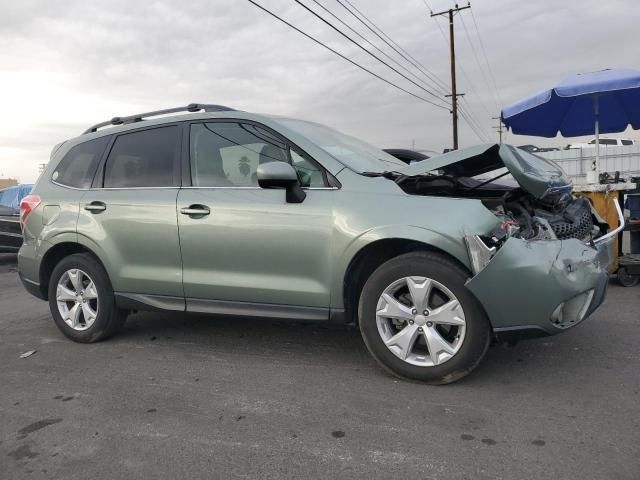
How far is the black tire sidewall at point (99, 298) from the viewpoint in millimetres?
4285

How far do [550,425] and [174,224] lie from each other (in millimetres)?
2690

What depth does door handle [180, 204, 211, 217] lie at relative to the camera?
3771mm

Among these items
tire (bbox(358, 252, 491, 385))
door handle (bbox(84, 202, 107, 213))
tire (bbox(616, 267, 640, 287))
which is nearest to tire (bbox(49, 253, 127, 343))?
door handle (bbox(84, 202, 107, 213))

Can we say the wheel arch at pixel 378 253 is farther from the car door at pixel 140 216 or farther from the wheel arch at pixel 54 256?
the wheel arch at pixel 54 256

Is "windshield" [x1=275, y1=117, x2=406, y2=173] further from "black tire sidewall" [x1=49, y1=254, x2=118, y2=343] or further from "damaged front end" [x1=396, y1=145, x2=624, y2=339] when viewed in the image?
"black tire sidewall" [x1=49, y1=254, x2=118, y2=343]

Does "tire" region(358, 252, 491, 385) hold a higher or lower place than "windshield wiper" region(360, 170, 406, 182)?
lower

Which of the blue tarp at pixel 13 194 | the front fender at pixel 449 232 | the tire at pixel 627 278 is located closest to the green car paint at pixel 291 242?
the front fender at pixel 449 232

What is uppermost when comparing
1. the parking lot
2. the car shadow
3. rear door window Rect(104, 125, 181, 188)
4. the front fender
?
rear door window Rect(104, 125, 181, 188)

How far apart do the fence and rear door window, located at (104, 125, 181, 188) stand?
18.7 meters

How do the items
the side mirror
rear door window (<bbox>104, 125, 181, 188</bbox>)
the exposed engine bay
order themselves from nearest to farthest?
the exposed engine bay
the side mirror
rear door window (<bbox>104, 125, 181, 188</bbox>)

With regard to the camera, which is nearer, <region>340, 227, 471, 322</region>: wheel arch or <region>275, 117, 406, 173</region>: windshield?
<region>340, 227, 471, 322</region>: wheel arch

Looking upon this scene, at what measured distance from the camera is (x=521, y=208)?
3.59m

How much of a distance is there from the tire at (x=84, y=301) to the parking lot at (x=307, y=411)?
14 centimetres

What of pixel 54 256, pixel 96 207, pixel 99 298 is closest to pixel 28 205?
pixel 54 256
